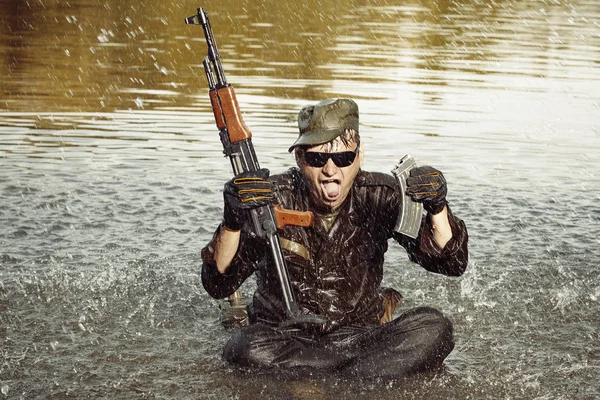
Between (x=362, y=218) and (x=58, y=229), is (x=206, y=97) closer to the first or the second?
(x=58, y=229)

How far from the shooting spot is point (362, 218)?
5.81 m

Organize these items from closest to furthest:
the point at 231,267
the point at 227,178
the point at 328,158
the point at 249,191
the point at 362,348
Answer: the point at 249,191 → the point at 328,158 → the point at 231,267 → the point at 362,348 → the point at 227,178

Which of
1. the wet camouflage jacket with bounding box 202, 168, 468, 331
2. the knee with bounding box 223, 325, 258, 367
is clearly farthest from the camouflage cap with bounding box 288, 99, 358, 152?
the knee with bounding box 223, 325, 258, 367

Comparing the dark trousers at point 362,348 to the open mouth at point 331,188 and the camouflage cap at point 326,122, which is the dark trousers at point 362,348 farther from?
the camouflage cap at point 326,122

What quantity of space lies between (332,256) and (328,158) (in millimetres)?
644

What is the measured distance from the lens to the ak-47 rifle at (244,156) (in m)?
5.36

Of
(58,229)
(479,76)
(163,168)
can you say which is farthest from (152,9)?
(58,229)

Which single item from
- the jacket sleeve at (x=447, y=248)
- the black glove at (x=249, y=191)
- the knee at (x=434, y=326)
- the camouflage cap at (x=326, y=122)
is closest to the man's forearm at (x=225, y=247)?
the black glove at (x=249, y=191)

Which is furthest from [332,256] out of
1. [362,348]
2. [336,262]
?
[362,348]

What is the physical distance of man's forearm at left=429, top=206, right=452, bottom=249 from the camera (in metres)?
5.41

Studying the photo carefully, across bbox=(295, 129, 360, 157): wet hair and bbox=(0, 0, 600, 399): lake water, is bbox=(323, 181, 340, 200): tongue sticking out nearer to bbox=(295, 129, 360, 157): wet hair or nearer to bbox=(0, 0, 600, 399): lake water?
bbox=(295, 129, 360, 157): wet hair

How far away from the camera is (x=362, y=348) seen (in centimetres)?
571

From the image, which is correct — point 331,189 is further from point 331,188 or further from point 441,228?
point 441,228

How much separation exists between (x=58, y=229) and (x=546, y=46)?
55.5ft
